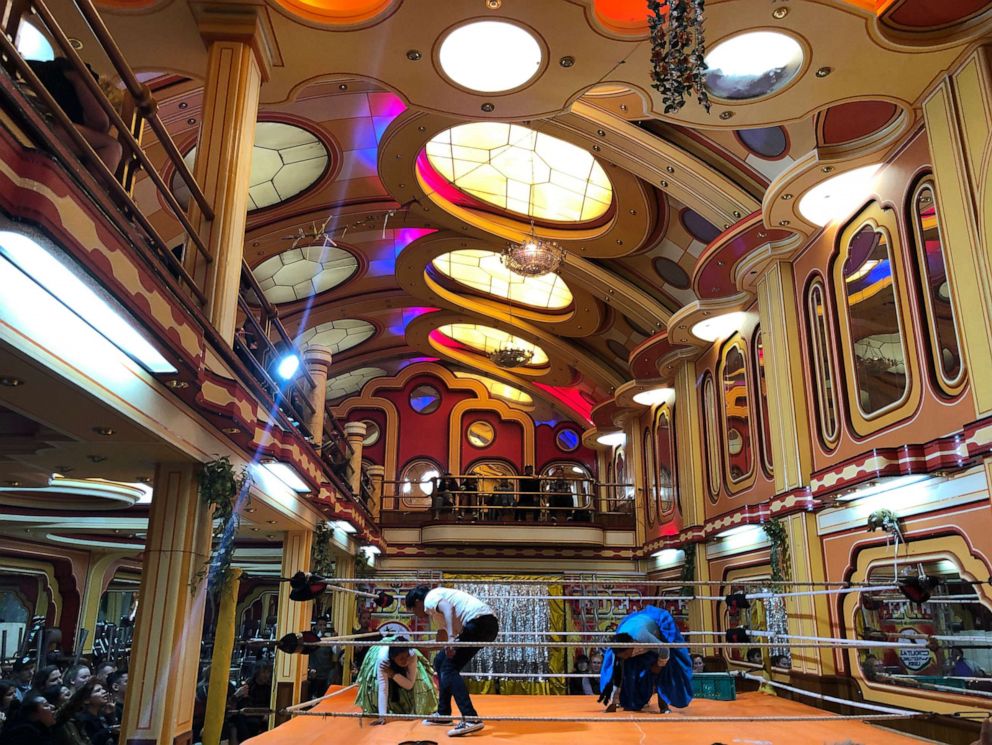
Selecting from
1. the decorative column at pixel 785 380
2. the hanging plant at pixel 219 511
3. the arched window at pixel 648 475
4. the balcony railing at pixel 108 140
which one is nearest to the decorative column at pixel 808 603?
the decorative column at pixel 785 380

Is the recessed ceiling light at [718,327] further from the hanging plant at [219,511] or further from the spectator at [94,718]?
the spectator at [94,718]

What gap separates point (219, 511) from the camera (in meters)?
5.54

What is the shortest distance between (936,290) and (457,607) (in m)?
4.75

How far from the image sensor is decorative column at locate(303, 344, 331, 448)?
10508 millimetres

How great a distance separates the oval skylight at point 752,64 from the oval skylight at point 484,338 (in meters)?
12.4

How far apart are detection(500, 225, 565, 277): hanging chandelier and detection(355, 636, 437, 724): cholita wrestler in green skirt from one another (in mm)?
7464

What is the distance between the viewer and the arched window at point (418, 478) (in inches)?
822

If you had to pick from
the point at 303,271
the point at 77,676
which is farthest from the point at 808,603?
the point at 303,271

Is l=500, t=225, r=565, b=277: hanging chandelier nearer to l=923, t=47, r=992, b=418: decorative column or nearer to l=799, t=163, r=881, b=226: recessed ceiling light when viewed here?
l=799, t=163, r=881, b=226: recessed ceiling light

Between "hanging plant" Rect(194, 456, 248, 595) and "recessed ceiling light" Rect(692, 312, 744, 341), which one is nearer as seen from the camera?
"hanging plant" Rect(194, 456, 248, 595)

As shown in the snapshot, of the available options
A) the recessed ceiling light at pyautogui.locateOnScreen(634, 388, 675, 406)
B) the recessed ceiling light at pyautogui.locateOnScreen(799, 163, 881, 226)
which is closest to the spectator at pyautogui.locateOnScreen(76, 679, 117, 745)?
the recessed ceiling light at pyautogui.locateOnScreen(799, 163, 881, 226)

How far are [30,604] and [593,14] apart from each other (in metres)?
15.0

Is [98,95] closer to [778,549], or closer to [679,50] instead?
[679,50]

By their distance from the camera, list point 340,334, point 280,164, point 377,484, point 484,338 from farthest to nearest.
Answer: point 484,338 → point 377,484 → point 340,334 → point 280,164
